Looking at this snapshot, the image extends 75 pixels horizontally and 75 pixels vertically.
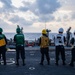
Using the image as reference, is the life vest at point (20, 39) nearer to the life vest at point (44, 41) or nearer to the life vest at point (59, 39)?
the life vest at point (44, 41)

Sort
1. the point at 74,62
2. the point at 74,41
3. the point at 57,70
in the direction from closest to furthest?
1. the point at 57,70
2. the point at 74,41
3. the point at 74,62

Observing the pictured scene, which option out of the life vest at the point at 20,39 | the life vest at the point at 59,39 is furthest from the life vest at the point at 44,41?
the life vest at the point at 20,39

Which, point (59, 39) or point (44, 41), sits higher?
point (59, 39)

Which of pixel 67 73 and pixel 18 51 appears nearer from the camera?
pixel 67 73

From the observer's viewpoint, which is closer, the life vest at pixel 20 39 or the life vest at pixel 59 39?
the life vest at pixel 20 39

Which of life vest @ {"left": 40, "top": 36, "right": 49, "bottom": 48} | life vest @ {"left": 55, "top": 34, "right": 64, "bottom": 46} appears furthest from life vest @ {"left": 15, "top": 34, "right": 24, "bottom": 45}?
life vest @ {"left": 55, "top": 34, "right": 64, "bottom": 46}

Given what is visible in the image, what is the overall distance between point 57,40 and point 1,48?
309 centimetres

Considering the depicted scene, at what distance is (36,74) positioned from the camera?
15562 millimetres

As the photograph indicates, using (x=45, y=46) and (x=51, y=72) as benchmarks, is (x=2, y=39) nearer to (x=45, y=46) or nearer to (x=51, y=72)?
(x=45, y=46)

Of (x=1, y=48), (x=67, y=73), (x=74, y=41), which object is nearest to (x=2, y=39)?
(x=1, y=48)

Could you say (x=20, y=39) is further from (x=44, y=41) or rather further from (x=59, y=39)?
(x=59, y=39)

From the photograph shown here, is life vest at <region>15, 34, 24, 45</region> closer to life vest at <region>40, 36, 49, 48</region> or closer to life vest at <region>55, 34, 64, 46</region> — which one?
life vest at <region>40, 36, 49, 48</region>

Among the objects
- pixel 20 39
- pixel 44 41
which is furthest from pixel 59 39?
pixel 20 39

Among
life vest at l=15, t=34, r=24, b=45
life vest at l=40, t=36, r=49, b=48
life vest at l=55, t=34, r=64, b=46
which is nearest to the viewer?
life vest at l=15, t=34, r=24, b=45
